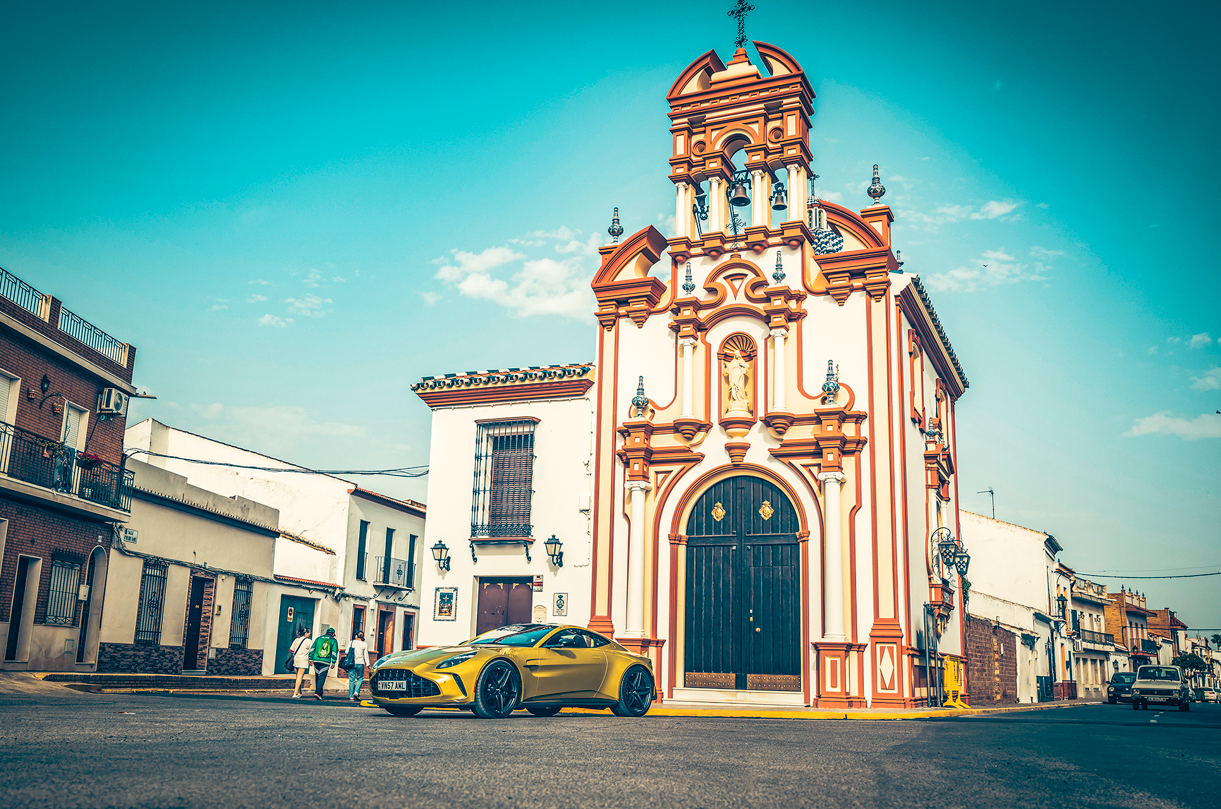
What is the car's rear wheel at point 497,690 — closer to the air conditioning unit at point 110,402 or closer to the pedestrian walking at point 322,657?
the pedestrian walking at point 322,657

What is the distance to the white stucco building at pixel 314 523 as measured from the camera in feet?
109

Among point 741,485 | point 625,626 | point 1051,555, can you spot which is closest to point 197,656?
point 625,626

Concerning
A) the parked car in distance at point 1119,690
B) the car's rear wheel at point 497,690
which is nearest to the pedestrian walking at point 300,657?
the car's rear wheel at point 497,690

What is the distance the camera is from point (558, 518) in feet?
73.4

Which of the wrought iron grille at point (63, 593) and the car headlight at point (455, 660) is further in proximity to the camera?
the wrought iron grille at point (63, 593)

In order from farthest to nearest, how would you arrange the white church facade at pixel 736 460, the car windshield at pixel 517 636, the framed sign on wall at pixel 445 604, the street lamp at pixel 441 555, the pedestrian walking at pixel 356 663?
the street lamp at pixel 441 555 → the framed sign on wall at pixel 445 604 → the white church facade at pixel 736 460 → the pedestrian walking at pixel 356 663 → the car windshield at pixel 517 636

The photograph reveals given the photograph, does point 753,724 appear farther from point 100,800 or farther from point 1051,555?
point 1051,555

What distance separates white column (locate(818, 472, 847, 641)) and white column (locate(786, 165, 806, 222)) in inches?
220

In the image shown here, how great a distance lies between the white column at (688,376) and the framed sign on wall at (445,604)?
7.06m

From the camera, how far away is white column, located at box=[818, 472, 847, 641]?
1797 centimetres

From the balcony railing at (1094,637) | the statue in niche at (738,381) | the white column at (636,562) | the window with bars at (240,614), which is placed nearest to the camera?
the white column at (636,562)

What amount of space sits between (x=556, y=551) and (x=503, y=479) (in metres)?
2.27

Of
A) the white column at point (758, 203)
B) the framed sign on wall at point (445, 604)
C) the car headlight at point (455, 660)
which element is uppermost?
the white column at point (758, 203)

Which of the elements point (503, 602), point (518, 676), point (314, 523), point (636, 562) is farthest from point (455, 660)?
point (314, 523)
